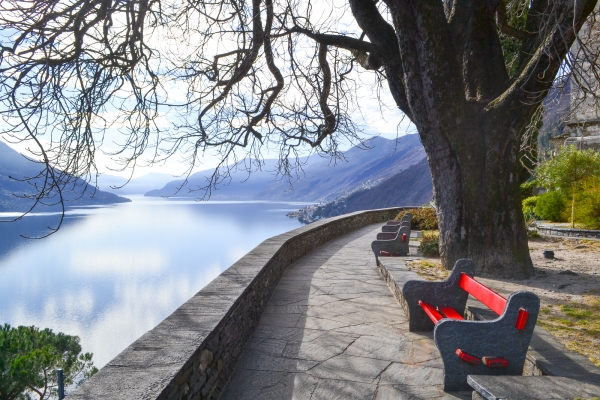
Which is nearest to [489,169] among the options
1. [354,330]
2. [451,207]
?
[451,207]

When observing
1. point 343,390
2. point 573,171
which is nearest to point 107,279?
point 573,171

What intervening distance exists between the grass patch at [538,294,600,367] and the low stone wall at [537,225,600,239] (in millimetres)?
7794

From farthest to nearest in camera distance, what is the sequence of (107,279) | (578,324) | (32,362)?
Result: (107,279) → (32,362) → (578,324)

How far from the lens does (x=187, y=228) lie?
497 feet

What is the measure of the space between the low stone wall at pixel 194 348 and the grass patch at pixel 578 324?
2.72 m

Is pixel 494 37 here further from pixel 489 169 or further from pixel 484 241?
pixel 484 241

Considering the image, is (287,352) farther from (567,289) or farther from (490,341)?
(567,289)

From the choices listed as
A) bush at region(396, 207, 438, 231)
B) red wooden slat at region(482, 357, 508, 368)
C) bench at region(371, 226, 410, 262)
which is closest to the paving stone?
red wooden slat at region(482, 357, 508, 368)

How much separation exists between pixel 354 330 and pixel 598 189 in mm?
11923

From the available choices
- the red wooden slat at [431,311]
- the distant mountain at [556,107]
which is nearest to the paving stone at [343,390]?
the red wooden slat at [431,311]

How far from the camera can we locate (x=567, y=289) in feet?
19.6

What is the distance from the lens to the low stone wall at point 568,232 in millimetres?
12141

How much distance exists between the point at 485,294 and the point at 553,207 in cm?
1475

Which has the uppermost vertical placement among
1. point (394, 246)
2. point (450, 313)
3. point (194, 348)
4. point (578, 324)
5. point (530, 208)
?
point (530, 208)
